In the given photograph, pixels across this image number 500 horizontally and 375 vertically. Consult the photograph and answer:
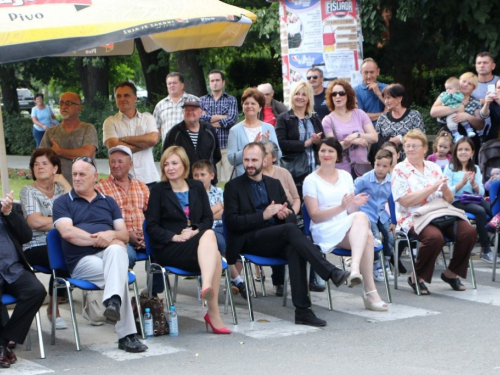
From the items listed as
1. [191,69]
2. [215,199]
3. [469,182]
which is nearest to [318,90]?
[469,182]

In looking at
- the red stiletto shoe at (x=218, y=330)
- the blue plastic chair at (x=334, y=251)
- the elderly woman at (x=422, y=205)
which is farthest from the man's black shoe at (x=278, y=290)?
the red stiletto shoe at (x=218, y=330)

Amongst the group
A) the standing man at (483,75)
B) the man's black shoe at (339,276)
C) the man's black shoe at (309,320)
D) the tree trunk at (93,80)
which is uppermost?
the tree trunk at (93,80)

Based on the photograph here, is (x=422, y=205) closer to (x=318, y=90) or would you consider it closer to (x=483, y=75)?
(x=318, y=90)

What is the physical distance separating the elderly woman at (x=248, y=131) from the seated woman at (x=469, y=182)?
2.11 metres

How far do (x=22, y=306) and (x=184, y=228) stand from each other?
172cm

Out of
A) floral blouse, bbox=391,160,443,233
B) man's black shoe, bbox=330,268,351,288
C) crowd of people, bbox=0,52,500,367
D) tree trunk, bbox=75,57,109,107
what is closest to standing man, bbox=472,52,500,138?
crowd of people, bbox=0,52,500,367

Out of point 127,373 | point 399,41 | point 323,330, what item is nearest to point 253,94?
point 323,330

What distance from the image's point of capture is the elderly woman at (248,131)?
10156mm

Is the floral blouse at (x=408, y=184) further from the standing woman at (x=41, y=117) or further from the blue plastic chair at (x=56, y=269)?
the standing woman at (x=41, y=117)

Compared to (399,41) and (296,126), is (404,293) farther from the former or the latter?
(399,41)

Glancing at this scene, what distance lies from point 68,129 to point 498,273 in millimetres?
4914

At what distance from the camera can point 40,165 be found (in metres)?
8.26

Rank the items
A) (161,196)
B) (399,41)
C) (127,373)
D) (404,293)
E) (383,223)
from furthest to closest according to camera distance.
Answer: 1. (399,41)
2. (383,223)
3. (404,293)
4. (161,196)
5. (127,373)

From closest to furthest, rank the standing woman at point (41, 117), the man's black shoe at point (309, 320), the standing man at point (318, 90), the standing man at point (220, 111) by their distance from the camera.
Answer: the man's black shoe at point (309, 320) → the standing man at point (220, 111) → the standing man at point (318, 90) → the standing woman at point (41, 117)
